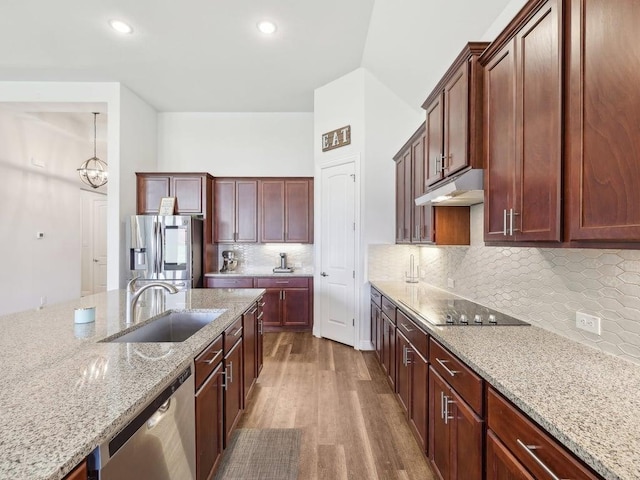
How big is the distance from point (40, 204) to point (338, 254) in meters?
5.14

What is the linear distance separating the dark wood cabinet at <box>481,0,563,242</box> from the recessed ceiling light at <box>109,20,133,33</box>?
137 inches

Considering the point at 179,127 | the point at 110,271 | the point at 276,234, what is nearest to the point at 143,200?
the point at 110,271

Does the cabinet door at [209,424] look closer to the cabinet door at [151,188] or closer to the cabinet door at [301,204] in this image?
the cabinet door at [301,204]

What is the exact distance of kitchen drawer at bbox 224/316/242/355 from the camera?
1.93 metres

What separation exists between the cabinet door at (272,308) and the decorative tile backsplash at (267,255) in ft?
1.91

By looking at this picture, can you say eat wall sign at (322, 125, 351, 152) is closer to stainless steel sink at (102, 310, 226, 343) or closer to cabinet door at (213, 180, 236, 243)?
cabinet door at (213, 180, 236, 243)

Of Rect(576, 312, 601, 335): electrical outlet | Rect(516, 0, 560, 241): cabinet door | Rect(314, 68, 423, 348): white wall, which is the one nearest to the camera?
Rect(516, 0, 560, 241): cabinet door

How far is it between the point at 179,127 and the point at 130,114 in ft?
2.88

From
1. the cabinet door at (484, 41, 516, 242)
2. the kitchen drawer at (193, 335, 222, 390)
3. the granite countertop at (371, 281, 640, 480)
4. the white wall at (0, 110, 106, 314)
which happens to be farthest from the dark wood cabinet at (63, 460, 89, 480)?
the white wall at (0, 110, 106, 314)

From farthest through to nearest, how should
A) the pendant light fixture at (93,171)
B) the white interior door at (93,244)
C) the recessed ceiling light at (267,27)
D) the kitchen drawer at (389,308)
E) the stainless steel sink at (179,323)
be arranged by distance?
the white interior door at (93,244) < the pendant light fixture at (93,171) < the recessed ceiling light at (267,27) < the kitchen drawer at (389,308) < the stainless steel sink at (179,323)

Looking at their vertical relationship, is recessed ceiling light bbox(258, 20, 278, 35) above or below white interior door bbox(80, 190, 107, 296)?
above

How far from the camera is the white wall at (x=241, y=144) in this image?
17.6ft

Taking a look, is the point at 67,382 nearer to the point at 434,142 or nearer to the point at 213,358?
the point at 213,358

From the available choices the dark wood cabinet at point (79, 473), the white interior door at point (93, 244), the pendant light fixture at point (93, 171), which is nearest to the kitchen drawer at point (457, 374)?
the dark wood cabinet at point (79, 473)
